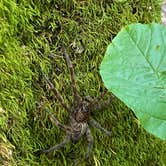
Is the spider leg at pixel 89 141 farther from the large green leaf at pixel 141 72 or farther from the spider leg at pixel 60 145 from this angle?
the large green leaf at pixel 141 72

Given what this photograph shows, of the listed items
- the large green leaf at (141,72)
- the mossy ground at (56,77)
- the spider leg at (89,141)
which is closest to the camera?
the large green leaf at (141,72)

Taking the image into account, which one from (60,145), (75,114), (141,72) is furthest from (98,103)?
(141,72)

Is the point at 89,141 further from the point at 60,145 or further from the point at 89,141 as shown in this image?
the point at 60,145

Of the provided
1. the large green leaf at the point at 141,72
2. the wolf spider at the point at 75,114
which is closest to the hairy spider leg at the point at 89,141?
the wolf spider at the point at 75,114

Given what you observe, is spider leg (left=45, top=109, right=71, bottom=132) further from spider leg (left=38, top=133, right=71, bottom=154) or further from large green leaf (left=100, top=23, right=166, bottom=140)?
large green leaf (left=100, top=23, right=166, bottom=140)

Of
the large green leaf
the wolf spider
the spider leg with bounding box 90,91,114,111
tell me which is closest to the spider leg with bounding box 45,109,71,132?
the wolf spider

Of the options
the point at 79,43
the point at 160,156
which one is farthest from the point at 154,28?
the point at 160,156
